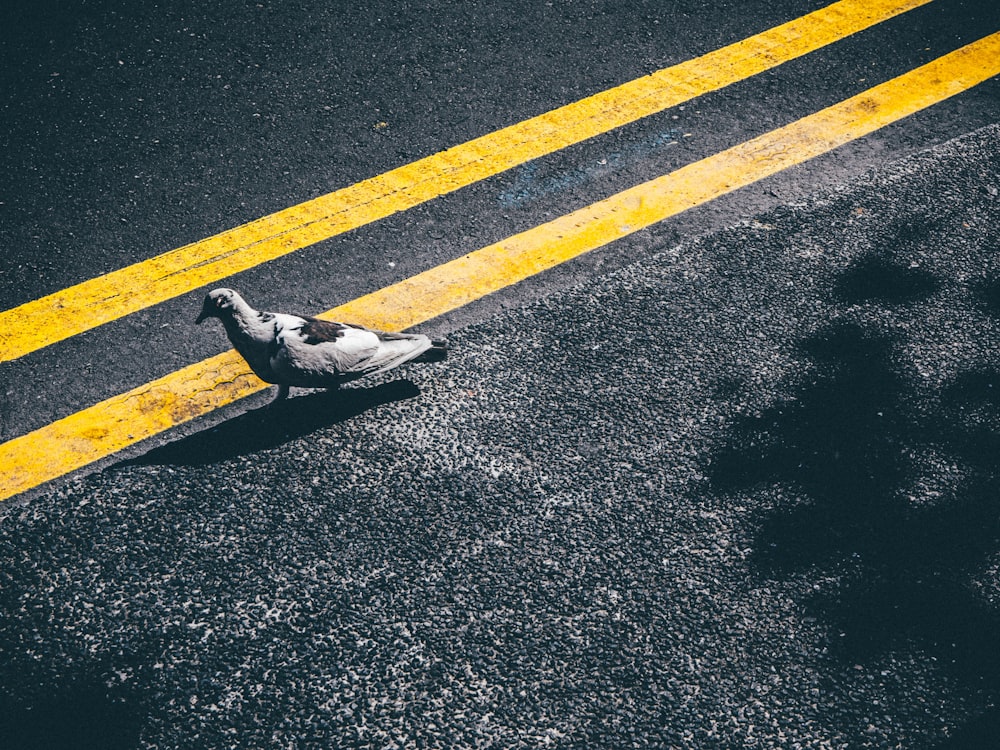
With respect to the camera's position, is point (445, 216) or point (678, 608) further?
point (445, 216)

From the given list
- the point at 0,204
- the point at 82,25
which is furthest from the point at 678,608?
the point at 82,25

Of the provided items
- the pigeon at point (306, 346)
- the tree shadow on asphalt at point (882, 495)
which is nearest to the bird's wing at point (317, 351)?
the pigeon at point (306, 346)

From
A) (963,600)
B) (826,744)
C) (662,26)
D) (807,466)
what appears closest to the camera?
(826,744)

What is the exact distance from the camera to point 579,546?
2.38 meters

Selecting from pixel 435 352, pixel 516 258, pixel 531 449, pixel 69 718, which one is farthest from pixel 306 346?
pixel 69 718

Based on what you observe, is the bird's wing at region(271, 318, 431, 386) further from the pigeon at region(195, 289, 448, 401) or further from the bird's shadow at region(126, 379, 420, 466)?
the bird's shadow at region(126, 379, 420, 466)

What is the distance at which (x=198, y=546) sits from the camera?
2.40 metres

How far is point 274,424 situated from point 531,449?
845 mm

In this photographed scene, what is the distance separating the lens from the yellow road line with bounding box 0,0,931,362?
3115mm

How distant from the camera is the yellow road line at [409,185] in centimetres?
312

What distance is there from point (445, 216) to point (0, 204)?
73.2 inches

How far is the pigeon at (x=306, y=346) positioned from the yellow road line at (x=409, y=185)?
57 cm

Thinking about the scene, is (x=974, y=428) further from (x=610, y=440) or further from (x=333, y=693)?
(x=333, y=693)

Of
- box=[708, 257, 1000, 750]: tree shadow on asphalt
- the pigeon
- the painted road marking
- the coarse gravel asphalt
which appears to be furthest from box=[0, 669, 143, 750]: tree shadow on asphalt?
box=[708, 257, 1000, 750]: tree shadow on asphalt
